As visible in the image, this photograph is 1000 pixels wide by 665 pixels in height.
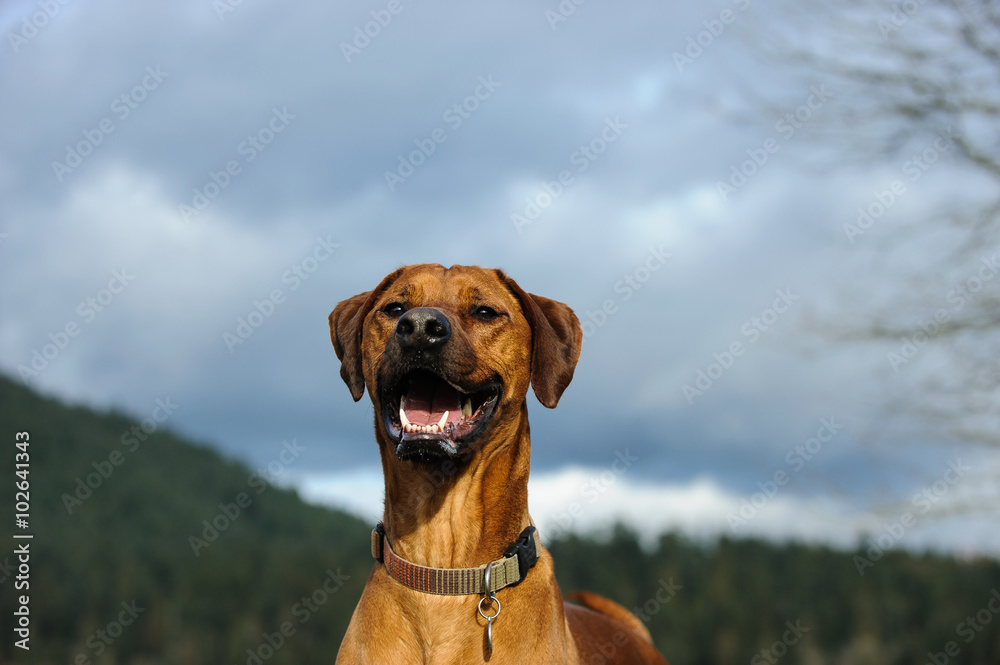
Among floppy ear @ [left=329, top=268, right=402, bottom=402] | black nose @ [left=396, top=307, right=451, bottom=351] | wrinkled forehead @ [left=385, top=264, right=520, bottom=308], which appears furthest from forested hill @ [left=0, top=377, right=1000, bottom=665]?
black nose @ [left=396, top=307, right=451, bottom=351]

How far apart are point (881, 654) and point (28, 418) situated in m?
24.4

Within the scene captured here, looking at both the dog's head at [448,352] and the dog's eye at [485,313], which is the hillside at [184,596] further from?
the dog's eye at [485,313]

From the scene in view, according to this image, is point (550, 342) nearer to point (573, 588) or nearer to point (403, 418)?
point (403, 418)

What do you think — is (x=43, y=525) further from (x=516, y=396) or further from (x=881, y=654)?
(x=516, y=396)

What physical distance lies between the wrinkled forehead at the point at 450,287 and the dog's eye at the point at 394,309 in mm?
45

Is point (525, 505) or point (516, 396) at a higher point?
point (516, 396)

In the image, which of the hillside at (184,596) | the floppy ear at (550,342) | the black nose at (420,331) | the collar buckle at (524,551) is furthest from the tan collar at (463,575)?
the hillside at (184,596)

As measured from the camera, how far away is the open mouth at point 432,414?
3.97m

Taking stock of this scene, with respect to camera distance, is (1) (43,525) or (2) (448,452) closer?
(2) (448,452)

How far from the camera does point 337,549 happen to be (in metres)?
14.3

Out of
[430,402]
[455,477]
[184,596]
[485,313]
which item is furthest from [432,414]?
[184,596]

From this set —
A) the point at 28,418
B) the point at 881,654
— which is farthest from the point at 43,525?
the point at 881,654

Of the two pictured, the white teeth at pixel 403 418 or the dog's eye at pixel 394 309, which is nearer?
the white teeth at pixel 403 418

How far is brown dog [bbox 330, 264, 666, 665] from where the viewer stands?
4027 mm
